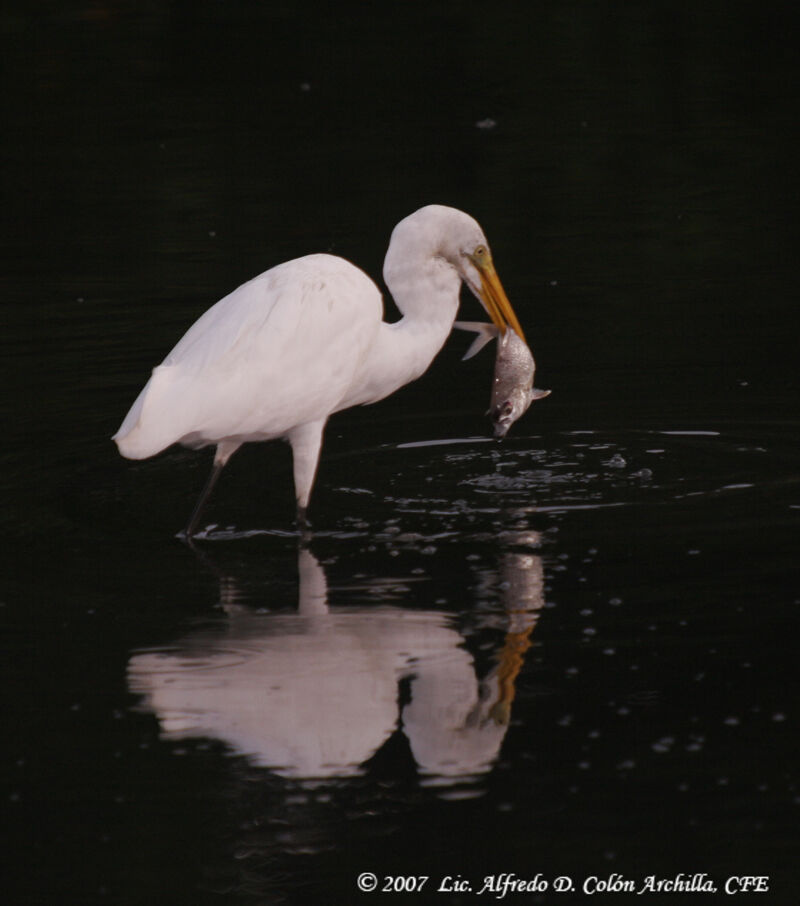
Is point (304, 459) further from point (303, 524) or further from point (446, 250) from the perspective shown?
point (446, 250)

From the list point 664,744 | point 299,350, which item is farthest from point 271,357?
point 664,744

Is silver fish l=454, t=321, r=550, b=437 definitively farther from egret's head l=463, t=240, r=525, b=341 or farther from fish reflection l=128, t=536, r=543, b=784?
fish reflection l=128, t=536, r=543, b=784

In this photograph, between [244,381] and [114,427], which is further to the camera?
[114,427]

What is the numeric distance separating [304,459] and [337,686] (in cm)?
175

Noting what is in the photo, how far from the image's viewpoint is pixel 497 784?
4.73 m

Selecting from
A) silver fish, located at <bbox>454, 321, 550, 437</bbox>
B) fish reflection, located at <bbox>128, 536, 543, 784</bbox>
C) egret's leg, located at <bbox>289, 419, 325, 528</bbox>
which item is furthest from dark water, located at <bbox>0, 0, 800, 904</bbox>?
silver fish, located at <bbox>454, 321, 550, 437</bbox>

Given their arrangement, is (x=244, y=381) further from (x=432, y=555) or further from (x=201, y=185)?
(x=201, y=185)

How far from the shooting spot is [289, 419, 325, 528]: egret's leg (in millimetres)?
6863

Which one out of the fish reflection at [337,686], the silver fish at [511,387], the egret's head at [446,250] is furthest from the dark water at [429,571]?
the egret's head at [446,250]

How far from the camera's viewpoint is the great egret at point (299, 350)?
664 centimetres

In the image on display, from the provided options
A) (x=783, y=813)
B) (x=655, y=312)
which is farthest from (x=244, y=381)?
(x=655, y=312)

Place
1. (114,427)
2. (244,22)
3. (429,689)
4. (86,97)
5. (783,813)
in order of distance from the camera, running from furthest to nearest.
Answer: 1. (244,22)
2. (86,97)
3. (114,427)
4. (429,689)
5. (783,813)

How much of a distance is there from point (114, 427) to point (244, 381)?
6.15 feet

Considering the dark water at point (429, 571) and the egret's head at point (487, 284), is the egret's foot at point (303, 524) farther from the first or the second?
the egret's head at point (487, 284)
